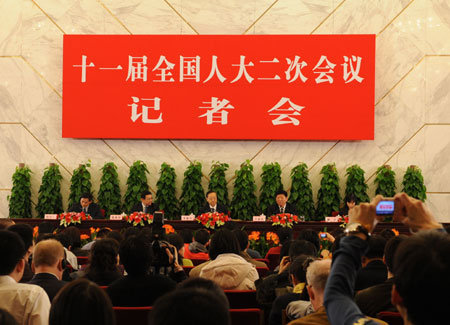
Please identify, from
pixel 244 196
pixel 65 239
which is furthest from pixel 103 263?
pixel 244 196

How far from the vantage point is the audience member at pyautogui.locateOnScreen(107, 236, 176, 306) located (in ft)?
9.50

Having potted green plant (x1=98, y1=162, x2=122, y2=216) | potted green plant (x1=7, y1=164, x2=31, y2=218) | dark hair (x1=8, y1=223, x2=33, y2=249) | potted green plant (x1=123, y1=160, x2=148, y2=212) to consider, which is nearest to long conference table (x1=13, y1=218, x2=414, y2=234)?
potted green plant (x1=98, y1=162, x2=122, y2=216)

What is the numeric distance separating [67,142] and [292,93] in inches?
157

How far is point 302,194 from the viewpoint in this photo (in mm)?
9141

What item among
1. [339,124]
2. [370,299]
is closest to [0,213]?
[339,124]

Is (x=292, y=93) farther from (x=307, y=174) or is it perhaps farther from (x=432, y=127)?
(x=432, y=127)

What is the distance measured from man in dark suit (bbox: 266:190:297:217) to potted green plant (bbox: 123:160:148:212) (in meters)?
2.18

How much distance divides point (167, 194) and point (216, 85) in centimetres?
201

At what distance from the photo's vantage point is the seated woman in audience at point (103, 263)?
11.0 ft

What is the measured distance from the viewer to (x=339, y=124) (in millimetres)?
9195

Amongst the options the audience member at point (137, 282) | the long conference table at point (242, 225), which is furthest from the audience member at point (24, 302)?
the long conference table at point (242, 225)

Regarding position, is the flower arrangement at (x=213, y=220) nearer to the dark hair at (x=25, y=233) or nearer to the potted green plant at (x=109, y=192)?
the potted green plant at (x=109, y=192)

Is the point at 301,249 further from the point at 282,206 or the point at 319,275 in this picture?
the point at 282,206

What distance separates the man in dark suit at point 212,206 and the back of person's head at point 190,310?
7335 mm
